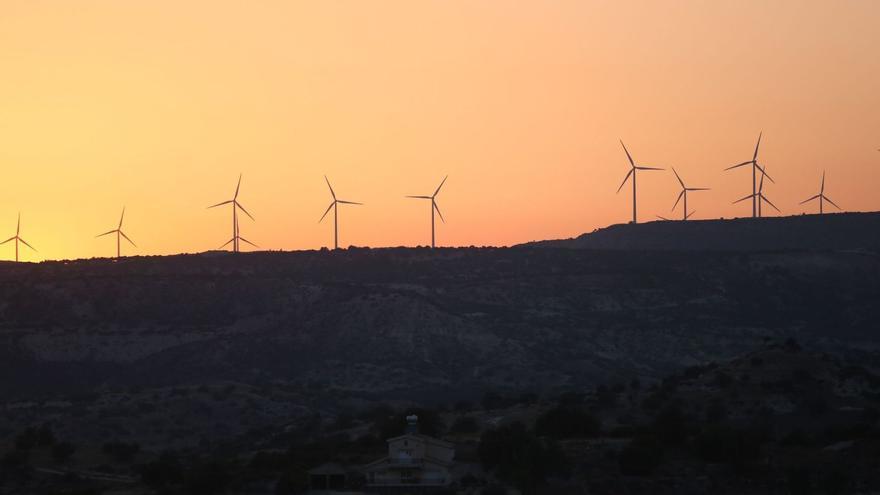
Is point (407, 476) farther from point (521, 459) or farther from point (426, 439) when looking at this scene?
point (521, 459)

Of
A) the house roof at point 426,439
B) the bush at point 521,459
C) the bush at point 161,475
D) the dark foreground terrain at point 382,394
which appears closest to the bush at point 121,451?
the dark foreground terrain at point 382,394

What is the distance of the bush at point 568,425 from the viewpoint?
111188 mm

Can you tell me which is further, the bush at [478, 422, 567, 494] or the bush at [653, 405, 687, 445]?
the bush at [653, 405, 687, 445]

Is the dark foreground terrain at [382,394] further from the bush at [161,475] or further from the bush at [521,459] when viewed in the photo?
the bush at [521,459]

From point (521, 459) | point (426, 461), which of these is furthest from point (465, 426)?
point (521, 459)

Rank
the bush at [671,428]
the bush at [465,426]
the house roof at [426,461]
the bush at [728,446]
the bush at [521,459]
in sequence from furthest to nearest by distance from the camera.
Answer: the bush at [465,426], the bush at [671,428], the bush at [728,446], the house roof at [426,461], the bush at [521,459]

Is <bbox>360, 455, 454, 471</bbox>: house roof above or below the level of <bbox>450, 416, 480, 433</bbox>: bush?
below

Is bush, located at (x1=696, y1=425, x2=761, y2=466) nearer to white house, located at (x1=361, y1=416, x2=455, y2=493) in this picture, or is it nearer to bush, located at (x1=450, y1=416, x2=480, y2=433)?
white house, located at (x1=361, y1=416, x2=455, y2=493)

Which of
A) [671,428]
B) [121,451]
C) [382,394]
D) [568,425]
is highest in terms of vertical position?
[382,394]

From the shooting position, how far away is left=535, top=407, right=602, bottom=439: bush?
365 ft

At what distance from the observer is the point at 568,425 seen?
11169cm

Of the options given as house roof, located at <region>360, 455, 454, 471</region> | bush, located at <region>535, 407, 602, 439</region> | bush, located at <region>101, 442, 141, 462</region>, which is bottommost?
house roof, located at <region>360, 455, 454, 471</region>

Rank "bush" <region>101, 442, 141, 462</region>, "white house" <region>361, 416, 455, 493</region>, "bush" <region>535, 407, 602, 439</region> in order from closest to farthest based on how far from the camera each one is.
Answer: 1. "white house" <region>361, 416, 455, 493</region>
2. "bush" <region>535, 407, 602, 439</region>
3. "bush" <region>101, 442, 141, 462</region>

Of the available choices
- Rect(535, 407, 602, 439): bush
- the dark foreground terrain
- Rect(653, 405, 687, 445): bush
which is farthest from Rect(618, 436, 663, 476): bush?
Rect(535, 407, 602, 439): bush
